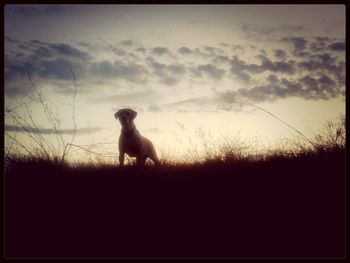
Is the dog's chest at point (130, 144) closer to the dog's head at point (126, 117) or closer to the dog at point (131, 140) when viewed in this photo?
the dog at point (131, 140)

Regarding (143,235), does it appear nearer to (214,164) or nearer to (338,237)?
(338,237)

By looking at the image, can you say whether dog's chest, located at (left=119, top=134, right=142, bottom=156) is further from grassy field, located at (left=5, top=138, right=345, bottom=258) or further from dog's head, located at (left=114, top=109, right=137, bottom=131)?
grassy field, located at (left=5, top=138, right=345, bottom=258)

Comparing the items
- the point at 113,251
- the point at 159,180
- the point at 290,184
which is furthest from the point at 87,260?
the point at 290,184

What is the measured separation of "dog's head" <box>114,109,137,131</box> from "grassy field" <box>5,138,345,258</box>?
2998 mm

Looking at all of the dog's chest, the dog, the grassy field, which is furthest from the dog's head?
the grassy field

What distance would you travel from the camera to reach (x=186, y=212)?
310cm

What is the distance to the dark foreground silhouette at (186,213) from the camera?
2590mm

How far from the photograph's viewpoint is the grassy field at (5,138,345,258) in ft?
8.51

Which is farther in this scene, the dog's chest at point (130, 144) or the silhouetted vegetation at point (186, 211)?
the dog's chest at point (130, 144)

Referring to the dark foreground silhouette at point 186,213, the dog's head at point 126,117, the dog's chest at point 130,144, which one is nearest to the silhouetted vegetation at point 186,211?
the dark foreground silhouette at point 186,213

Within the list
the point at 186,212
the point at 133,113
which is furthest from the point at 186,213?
the point at 133,113

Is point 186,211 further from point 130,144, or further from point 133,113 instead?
point 133,113

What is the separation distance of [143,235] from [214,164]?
7.82 feet

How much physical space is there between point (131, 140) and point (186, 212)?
183 inches
